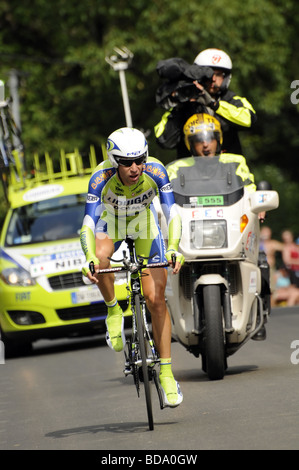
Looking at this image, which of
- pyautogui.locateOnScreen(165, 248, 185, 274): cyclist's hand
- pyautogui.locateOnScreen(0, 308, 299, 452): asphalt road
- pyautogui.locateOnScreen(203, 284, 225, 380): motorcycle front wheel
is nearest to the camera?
pyautogui.locateOnScreen(0, 308, 299, 452): asphalt road

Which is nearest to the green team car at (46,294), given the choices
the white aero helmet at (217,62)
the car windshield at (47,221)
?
the car windshield at (47,221)

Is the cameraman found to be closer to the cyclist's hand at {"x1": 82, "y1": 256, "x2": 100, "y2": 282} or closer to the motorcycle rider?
the motorcycle rider

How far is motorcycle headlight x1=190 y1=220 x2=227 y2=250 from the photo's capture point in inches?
426

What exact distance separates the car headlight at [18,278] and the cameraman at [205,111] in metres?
4.38

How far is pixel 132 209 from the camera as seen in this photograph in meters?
8.98

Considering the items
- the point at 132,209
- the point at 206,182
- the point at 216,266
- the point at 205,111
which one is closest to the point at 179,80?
the point at 205,111

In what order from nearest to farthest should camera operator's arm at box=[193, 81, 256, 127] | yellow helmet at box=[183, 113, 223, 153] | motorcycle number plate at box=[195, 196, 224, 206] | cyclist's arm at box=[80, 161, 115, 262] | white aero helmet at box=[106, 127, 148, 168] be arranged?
white aero helmet at box=[106, 127, 148, 168], cyclist's arm at box=[80, 161, 115, 262], motorcycle number plate at box=[195, 196, 224, 206], yellow helmet at box=[183, 113, 223, 153], camera operator's arm at box=[193, 81, 256, 127]

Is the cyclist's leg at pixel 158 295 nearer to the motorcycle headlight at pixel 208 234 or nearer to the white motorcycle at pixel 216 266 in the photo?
the white motorcycle at pixel 216 266

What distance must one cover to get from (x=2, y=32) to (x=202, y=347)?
28050 mm

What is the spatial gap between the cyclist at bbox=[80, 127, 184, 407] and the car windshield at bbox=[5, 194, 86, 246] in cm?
747

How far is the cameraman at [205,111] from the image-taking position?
11.8 meters

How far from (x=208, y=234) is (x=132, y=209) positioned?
200 centimetres

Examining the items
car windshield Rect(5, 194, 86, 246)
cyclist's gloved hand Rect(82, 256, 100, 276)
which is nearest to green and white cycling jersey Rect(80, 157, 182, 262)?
cyclist's gloved hand Rect(82, 256, 100, 276)

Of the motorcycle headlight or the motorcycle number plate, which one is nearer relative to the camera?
the motorcycle headlight
